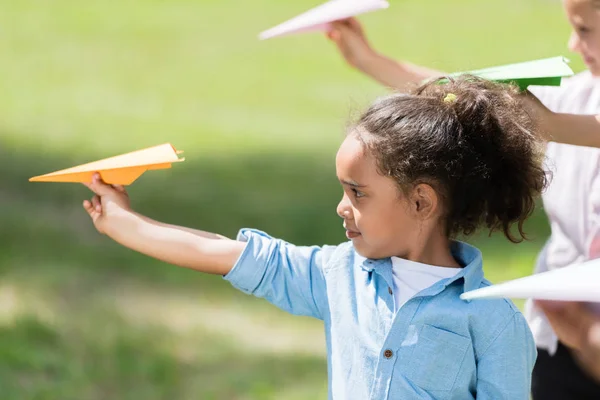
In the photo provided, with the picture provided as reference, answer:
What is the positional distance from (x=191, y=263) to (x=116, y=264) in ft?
10.7

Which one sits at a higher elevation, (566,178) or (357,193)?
(357,193)

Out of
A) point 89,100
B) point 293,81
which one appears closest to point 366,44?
point 89,100

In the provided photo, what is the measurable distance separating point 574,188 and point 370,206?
2.61ft

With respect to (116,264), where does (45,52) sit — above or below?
above

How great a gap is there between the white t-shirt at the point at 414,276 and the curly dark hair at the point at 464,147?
0.30 feet

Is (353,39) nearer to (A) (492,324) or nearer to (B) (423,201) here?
(B) (423,201)

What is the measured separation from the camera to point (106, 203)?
2148mm

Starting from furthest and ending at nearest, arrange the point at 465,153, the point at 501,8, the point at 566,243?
the point at 501,8 → the point at 566,243 → the point at 465,153

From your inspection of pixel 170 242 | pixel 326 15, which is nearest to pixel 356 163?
pixel 170 242

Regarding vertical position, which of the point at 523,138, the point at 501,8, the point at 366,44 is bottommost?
the point at 501,8

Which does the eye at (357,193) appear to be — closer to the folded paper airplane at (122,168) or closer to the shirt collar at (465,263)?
the shirt collar at (465,263)

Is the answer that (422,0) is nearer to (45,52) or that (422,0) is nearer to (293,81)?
(293,81)

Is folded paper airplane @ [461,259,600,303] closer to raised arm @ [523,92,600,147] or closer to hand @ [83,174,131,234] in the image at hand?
raised arm @ [523,92,600,147]

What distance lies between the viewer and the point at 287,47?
1134 centimetres
